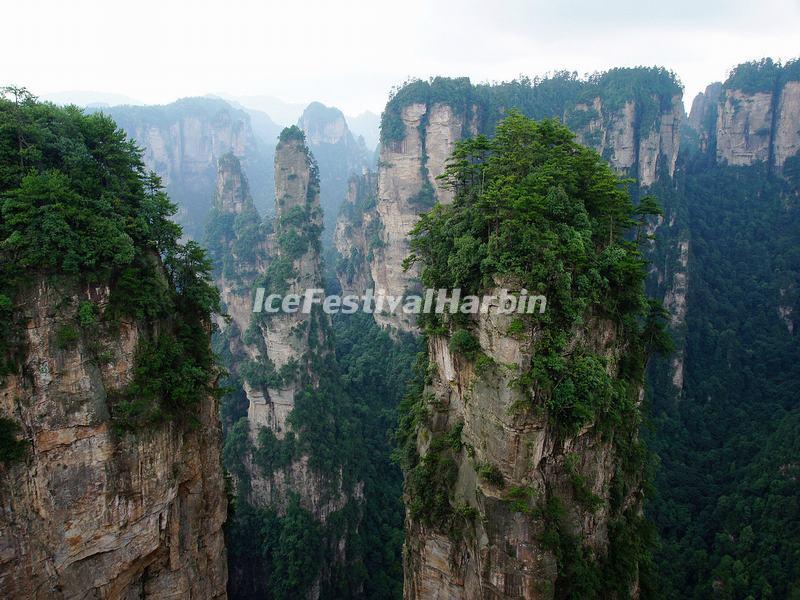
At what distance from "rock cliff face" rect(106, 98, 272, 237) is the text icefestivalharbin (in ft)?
133

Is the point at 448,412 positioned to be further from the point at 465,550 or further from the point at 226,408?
the point at 226,408

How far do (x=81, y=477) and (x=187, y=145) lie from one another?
9296 cm

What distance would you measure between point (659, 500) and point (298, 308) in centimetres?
2864

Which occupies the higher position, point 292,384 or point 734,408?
point 292,384

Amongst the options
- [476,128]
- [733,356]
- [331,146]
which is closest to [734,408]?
[733,356]

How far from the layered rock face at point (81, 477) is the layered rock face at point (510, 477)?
8.85 m

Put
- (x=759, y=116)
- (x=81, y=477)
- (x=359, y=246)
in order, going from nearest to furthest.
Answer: (x=81, y=477)
(x=359, y=246)
(x=759, y=116)

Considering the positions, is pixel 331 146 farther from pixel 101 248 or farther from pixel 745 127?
pixel 101 248

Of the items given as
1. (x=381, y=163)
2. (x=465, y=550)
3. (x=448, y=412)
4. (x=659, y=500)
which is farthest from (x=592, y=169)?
(x=381, y=163)

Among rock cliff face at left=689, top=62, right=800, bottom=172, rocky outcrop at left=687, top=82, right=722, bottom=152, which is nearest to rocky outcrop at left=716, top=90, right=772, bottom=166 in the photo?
rock cliff face at left=689, top=62, right=800, bottom=172

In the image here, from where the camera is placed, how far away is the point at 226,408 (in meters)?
46.5

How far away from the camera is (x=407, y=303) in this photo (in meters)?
42.6

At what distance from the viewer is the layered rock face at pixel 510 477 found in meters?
15.5

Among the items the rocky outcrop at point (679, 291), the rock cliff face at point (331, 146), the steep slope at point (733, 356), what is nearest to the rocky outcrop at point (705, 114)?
the steep slope at point (733, 356)
